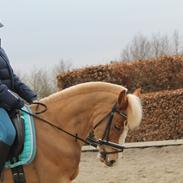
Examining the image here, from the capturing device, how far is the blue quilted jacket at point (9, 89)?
15.2ft

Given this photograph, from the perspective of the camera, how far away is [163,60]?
523 inches

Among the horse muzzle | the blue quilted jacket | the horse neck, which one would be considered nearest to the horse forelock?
the horse neck

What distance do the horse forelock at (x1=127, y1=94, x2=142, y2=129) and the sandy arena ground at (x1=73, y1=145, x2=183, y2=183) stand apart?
2.87 meters

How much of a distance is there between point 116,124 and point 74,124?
401mm

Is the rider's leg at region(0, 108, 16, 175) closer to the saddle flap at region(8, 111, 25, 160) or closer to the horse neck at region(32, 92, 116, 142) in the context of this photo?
the saddle flap at region(8, 111, 25, 160)

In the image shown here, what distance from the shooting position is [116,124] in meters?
4.75

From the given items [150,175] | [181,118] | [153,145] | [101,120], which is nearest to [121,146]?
[101,120]

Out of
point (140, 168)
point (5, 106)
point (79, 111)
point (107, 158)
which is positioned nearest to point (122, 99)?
point (79, 111)

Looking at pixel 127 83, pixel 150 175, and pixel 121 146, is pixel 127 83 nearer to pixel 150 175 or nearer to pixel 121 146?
pixel 150 175

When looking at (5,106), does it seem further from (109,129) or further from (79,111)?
(109,129)

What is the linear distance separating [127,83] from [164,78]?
3.12ft

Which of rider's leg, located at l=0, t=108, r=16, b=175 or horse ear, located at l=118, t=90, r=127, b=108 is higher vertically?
horse ear, located at l=118, t=90, r=127, b=108

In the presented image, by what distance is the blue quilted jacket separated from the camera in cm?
462

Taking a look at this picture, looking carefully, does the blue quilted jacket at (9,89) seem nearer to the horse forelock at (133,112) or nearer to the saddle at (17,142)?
the saddle at (17,142)
